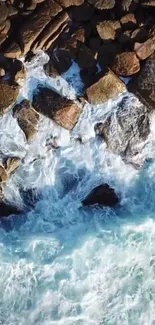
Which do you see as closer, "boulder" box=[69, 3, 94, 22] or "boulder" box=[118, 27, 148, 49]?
"boulder" box=[118, 27, 148, 49]

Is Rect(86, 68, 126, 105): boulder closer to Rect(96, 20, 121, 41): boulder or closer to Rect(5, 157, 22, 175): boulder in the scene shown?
Rect(96, 20, 121, 41): boulder

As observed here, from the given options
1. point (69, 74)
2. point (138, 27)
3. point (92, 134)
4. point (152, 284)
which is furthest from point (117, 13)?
point (152, 284)

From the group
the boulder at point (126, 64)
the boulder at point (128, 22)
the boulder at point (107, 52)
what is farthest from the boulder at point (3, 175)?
the boulder at point (128, 22)

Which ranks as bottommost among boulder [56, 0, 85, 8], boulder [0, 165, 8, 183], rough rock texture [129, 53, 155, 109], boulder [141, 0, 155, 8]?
boulder [0, 165, 8, 183]

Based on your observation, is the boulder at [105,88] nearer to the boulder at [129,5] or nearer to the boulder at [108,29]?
the boulder at [108,29]

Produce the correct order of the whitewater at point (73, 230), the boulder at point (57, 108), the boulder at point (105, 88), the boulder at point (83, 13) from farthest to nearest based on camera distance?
the boulder at point (83, 13) → the boulder at point (57, 108) → the boulder at point (105, 88) → the whitewater at point (73, 230)

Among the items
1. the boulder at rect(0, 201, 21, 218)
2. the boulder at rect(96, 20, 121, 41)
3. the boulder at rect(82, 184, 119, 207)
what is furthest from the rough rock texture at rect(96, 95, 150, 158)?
the boulder at rect(0, 201, 21, 218)
